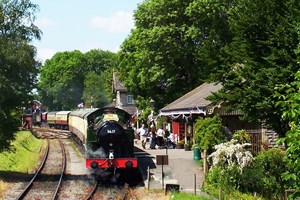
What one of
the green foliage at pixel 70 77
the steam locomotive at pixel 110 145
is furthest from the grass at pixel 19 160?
the green foliage at pixel 70 77

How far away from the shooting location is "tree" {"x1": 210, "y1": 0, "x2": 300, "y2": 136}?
16.9 meters

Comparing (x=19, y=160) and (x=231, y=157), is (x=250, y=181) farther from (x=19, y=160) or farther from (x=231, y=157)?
(x=19, y=160)

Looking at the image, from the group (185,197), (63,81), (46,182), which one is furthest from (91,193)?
(63,81)

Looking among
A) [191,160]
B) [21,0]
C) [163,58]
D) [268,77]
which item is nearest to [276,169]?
[268,77]

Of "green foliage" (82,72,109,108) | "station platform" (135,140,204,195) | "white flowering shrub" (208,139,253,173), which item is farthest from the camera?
"green foliage" (82,72,109,108)

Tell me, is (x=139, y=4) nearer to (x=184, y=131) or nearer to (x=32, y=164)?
(x=184, y=131)

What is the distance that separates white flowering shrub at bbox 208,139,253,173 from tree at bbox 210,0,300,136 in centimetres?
127

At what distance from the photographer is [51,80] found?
120375 millimetres

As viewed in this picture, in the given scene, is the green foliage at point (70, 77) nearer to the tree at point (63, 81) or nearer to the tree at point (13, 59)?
the tree at point (63, 81)

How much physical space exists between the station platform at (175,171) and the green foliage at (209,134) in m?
1.25

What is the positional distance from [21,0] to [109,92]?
72.5 meters

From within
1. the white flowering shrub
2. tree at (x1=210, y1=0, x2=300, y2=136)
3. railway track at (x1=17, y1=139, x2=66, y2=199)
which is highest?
tree at (x1=210, y1=0, x2=300, y2=136)

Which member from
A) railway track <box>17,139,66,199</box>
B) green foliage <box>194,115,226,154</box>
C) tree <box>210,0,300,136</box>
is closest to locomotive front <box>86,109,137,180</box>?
railway track <box>17,139,66,199</box>

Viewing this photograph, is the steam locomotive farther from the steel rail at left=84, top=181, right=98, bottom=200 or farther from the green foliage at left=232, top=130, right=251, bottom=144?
the green foliage at left=232, top=130, right=251, bottom=144
